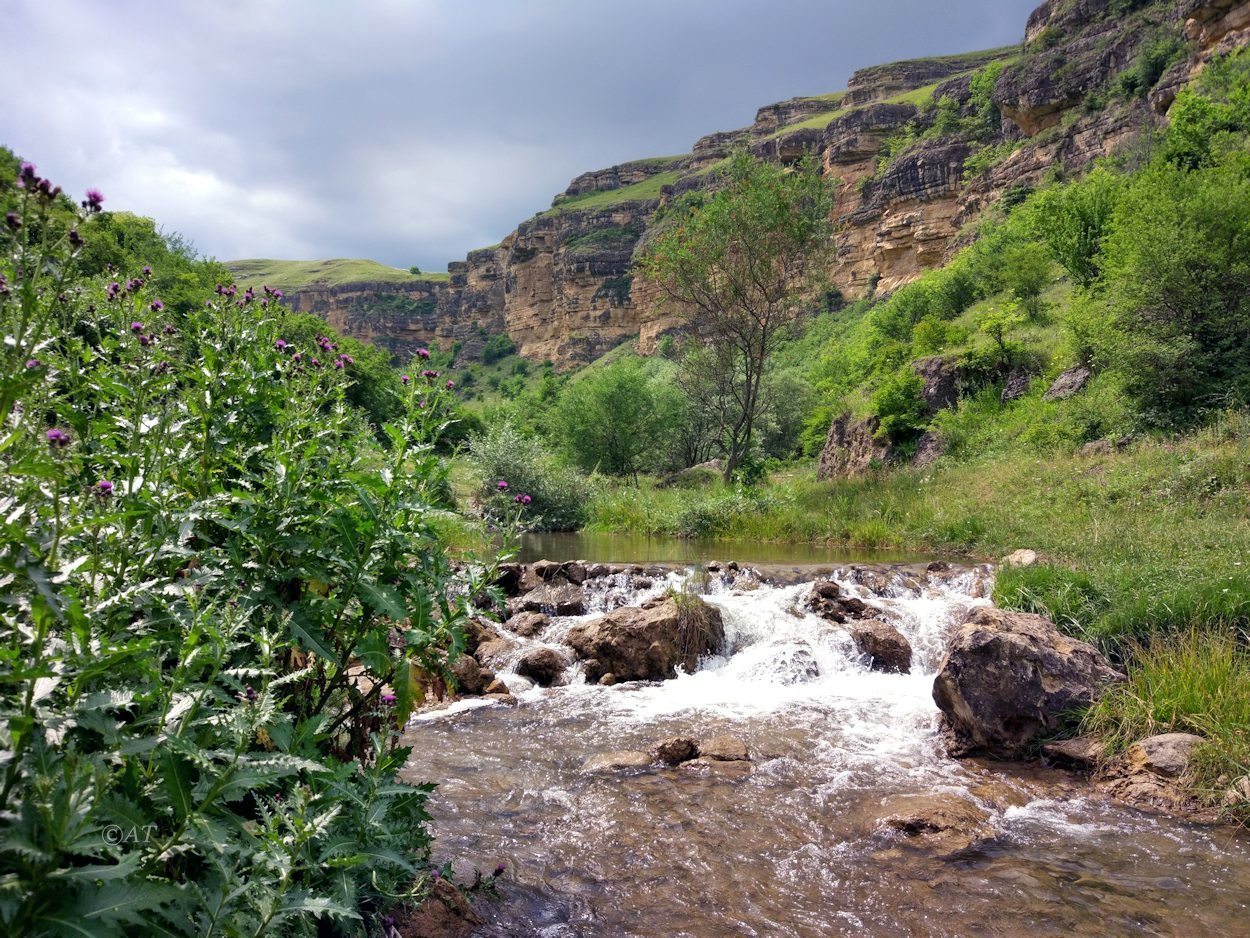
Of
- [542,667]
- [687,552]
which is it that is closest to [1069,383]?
[687,552]

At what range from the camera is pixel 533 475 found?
1004 inches

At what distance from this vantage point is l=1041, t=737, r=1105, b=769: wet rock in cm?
596

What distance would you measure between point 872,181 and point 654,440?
5944 cm

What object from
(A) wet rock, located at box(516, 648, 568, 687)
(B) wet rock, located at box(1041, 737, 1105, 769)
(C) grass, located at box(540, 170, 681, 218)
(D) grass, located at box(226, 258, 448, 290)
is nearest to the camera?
(B) wet rock, located at box(1041, 737, 1105, 769)

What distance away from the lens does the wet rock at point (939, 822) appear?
4.77 metres

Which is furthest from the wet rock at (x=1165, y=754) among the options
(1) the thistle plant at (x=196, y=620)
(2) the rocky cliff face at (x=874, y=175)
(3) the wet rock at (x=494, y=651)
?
(2) the rocky cliff face at (x=874, y=175)

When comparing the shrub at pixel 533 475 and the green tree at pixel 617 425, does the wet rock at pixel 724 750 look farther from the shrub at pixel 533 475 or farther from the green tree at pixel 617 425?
the green tree at pixel 617 425

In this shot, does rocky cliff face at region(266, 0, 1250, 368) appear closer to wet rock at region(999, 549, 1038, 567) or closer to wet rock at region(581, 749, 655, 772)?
wet rock at region(999, 549, 1038, 567)

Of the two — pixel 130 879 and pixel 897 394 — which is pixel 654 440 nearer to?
pixel 897 394

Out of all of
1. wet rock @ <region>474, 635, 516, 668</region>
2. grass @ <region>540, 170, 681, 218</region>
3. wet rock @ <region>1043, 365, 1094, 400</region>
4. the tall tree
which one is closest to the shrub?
the tall tree

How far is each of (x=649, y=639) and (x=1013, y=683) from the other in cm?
455

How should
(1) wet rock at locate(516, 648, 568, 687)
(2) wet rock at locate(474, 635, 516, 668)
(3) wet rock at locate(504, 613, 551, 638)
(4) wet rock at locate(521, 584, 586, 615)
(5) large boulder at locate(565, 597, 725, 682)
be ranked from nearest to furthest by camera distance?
(1) wet rock at locate(516, 648, 568, 687) < (5) large boulder at locate(565, 597, 725, 682) < (2) wet rock at locate(474, 635, 516, 668) < (3) wet rock at locate(504, 613, 551, 638) < (4) wet rock at locate(521, 584, 586, 615)

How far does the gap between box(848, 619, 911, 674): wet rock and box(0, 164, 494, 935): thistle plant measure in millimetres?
7683

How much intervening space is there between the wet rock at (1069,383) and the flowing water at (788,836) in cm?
1891
